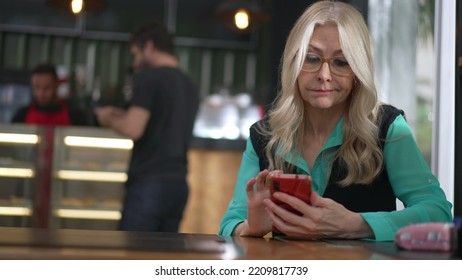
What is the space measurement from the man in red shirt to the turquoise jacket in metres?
3.18

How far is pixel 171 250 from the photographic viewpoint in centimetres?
111

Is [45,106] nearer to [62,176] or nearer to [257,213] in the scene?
[62,176]

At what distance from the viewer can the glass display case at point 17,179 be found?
4828 mm

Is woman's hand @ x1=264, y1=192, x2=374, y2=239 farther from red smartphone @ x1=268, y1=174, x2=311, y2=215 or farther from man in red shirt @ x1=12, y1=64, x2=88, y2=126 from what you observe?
man in red shirt @ x1=12, y1=64, x2=88, y2=126

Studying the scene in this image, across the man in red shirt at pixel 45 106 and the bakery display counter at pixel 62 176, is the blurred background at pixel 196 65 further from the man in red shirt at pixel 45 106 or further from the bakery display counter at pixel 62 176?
the man in red shirt at pixel 45 106

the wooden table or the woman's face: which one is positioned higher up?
the woman's face

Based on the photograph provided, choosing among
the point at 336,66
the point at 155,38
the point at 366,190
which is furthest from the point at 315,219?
the point at 155,38

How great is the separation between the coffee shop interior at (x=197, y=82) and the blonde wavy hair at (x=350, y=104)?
1.76ft

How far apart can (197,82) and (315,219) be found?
5.14 m

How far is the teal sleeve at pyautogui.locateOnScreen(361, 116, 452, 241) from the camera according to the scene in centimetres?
166

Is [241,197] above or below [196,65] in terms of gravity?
below

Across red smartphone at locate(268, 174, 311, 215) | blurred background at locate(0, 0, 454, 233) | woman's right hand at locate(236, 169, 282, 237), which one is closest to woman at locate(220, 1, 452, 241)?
woman's right hand at locate(236, 169, 282, 237)

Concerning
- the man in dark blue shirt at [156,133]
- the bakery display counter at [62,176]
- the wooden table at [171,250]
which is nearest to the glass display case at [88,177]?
the bakery display counter at [62,176]
